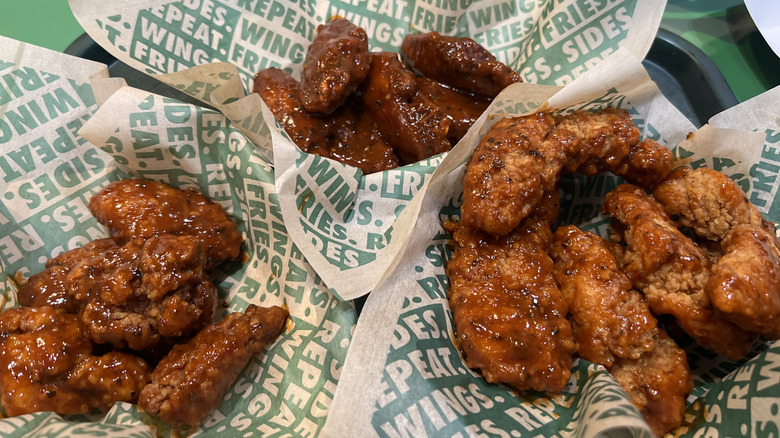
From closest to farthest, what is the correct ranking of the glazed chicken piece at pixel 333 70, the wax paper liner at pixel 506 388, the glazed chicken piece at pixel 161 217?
the wax paper liner at pixel 506 388 < the glazed chicken piece at pixel 161 217 < the glazed chicken piece at pixel 333 70

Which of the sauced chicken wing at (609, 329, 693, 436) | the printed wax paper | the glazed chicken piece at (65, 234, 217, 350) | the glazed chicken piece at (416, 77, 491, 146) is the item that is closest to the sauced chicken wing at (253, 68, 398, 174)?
the printed wax paper

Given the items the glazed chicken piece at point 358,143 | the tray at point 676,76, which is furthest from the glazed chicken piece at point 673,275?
the glazed chicken piece at point 358,143

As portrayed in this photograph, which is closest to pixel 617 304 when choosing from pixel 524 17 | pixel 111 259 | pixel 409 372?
pixel 409 372

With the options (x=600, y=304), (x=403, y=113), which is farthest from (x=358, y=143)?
(x=600, y=304)

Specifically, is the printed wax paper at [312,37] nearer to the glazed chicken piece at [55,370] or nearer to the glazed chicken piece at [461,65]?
the glazed chicken piece at [461,65]

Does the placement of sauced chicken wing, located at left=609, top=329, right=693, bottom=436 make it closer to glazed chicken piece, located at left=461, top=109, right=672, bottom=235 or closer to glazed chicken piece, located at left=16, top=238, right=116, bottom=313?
glazed chicken piece, located at left=461, top=109, right=672, bottom=235

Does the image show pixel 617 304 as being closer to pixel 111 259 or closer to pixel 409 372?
pixel 409 372
